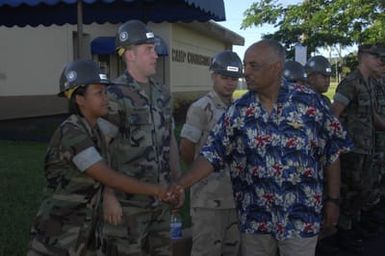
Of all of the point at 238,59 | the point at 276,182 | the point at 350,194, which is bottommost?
the point at 350,194

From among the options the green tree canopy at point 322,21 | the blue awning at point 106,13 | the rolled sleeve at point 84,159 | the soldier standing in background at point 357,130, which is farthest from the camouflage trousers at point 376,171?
the green tree canopy at point 322,21

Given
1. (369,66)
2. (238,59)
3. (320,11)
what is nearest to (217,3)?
(369,66)

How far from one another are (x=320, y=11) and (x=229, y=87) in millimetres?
13788

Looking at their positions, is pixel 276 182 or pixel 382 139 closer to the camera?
pixel 276 182

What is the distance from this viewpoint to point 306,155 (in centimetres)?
349

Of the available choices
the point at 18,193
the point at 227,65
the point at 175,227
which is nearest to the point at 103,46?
the point at 18,193

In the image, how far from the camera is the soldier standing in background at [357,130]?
6.36 m

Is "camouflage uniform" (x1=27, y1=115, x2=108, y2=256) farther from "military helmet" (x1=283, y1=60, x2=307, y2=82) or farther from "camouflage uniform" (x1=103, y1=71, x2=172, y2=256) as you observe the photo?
"military helmet" (x1=283, y1=60, x2=307, y2=82)

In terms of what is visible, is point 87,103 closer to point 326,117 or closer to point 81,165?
point 81,165

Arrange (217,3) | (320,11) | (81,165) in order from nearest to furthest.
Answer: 1. (81,165)
2. (217,3)
3. (320,11)

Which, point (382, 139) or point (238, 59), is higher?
point (238, 59)

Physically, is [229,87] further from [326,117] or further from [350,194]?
[350,194]

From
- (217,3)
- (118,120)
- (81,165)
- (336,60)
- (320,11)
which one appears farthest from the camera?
(336,60)

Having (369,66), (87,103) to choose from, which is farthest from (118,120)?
(369,66)
